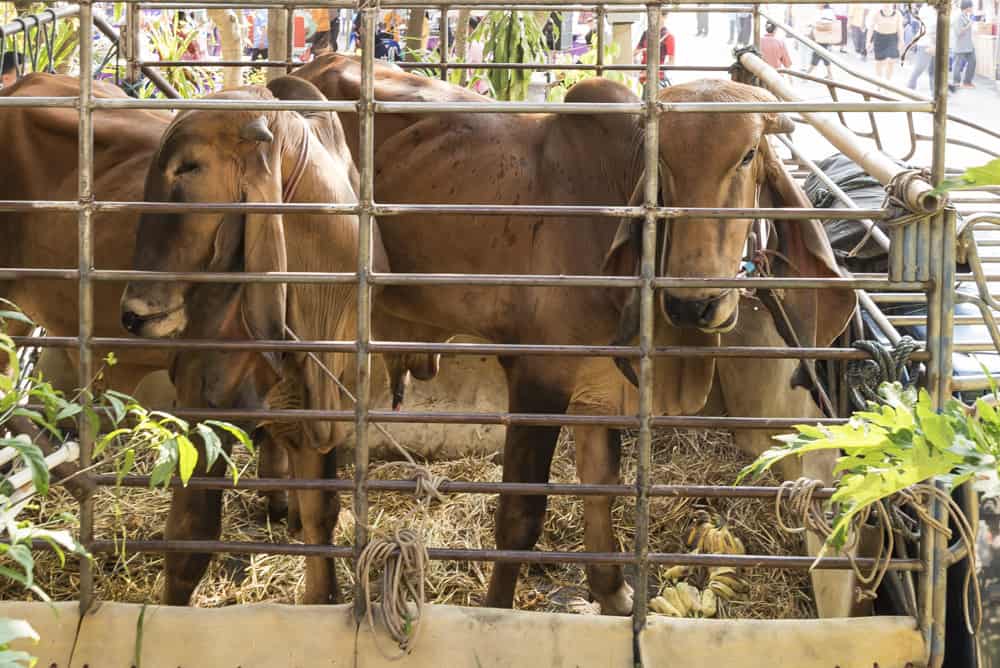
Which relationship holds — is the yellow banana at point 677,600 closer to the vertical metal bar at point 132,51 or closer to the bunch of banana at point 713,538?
the bunch of banana at point 713,538

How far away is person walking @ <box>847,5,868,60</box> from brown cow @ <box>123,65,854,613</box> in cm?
1411

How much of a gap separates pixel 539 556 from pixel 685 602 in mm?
1409

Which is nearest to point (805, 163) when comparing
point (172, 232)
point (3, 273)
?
point (172, 232)

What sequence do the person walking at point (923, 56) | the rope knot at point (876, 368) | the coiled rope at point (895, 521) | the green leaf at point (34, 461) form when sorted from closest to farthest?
the green leaf at point (34, 461)
the coiled rope at point (895, 521)
the rope knot at point (876, 368)
the person walking at point (923, 56)

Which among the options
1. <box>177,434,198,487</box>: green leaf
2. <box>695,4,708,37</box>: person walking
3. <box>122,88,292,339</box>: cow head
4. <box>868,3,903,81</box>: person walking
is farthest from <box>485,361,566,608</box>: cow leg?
<box>695,4,708,37</box>: person walking

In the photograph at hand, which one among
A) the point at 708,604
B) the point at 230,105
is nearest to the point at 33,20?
the point at 230,105

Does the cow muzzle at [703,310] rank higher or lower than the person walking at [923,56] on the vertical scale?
lower

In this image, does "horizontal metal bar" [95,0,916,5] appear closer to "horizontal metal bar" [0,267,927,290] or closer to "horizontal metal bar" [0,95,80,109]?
"horizontal metal bar" [0,95,80,109]

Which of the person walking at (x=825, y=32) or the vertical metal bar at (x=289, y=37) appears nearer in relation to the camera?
the vertical metal bar at (x=289, y=37)

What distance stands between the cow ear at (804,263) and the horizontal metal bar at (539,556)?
98cm

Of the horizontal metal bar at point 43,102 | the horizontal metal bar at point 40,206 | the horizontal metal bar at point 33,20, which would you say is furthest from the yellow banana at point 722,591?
the horizontal metal bar at point 33,20

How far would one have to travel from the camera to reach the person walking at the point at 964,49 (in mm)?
16625

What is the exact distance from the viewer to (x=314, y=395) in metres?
4.34

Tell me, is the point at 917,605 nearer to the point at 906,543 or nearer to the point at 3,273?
the point at 906,543
